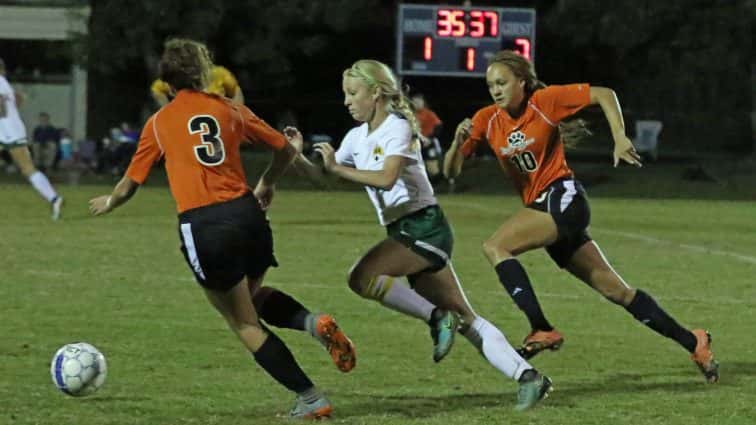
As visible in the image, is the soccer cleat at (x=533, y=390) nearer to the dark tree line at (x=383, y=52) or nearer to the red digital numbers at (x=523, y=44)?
the red digital numbers at (x=523, y=44)

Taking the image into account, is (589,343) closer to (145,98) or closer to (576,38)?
(576,38)

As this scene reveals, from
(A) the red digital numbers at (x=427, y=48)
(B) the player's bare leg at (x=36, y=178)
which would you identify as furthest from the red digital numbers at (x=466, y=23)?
(B) the player's bare leg at (x=36, y=178)

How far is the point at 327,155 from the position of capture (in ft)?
26.4

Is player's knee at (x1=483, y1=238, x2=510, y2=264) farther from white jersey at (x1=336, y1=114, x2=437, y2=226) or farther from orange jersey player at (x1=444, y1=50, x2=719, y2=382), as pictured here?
white jersey at (x1=336, y1=114, x2=437, y2=226)

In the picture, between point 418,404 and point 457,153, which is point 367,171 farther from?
point 457,153

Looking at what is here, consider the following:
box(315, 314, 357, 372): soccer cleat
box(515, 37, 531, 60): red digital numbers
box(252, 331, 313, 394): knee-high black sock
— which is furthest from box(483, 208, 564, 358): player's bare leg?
box(515, 37, 531, 60): red digital numbers

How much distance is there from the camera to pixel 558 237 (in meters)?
9.22

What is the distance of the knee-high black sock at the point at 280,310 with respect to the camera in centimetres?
821

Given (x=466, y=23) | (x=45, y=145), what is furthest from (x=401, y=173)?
(x=45, y=145)

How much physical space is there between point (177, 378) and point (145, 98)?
129ft

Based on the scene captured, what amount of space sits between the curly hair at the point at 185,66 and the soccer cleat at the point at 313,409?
149cm

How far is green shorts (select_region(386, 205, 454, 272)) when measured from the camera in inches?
340

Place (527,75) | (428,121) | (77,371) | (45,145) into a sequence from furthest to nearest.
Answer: (45,145), (428,121), (527,75), (77,371)

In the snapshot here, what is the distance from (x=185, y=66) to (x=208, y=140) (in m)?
0.35
